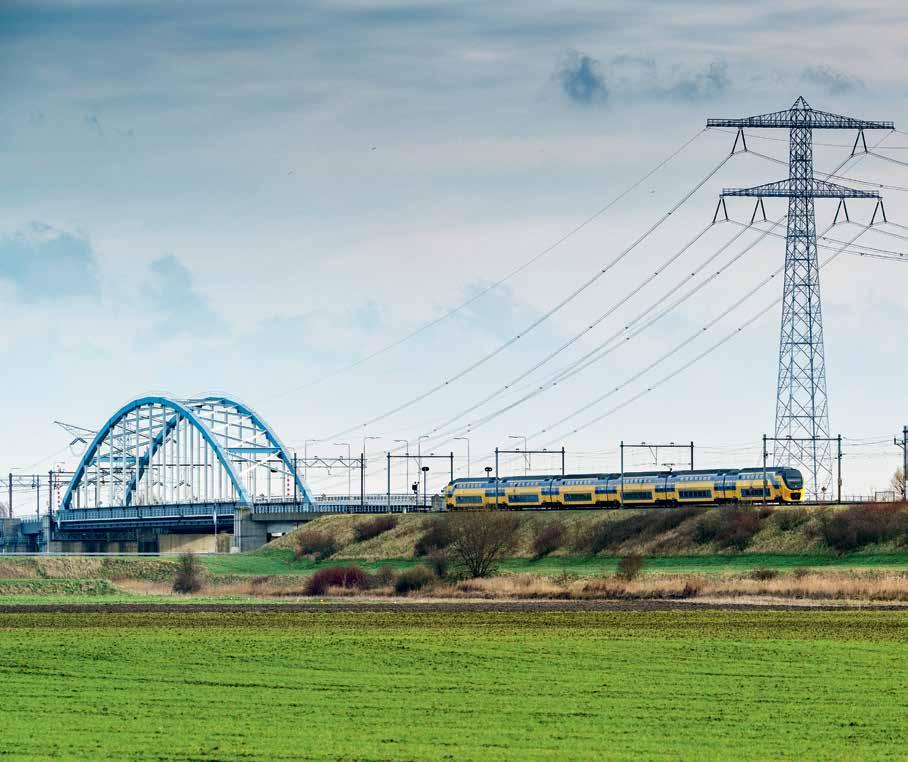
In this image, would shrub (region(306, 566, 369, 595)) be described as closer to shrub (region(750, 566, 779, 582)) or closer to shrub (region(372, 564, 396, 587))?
shrub (region(372, 564, 396, 587))

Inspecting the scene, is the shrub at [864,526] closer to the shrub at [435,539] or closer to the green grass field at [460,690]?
the shrub at [435,539]

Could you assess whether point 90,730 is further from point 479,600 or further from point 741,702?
point 479,600

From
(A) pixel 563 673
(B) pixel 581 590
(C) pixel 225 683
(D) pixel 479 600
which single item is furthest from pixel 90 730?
(B) pixel 581 590

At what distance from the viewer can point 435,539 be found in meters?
128

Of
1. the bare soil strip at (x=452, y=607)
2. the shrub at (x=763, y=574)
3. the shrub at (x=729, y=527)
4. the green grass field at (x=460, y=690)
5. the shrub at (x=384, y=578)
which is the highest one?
the shrub at (x=729, y=527)

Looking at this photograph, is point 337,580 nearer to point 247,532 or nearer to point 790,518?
point 790,518

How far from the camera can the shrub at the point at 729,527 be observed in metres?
112

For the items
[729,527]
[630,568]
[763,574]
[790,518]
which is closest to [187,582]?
[630,568]

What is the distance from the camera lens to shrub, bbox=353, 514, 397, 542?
145125 mm

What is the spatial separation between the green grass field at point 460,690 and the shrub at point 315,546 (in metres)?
81.8

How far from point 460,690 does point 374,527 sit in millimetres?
107776

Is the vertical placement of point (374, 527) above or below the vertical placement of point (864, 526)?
below

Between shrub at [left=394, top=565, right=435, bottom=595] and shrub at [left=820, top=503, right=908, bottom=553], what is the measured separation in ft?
89.5

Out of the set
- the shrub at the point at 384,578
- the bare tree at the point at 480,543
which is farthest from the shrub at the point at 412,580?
the bare tree at the point at 480,543
